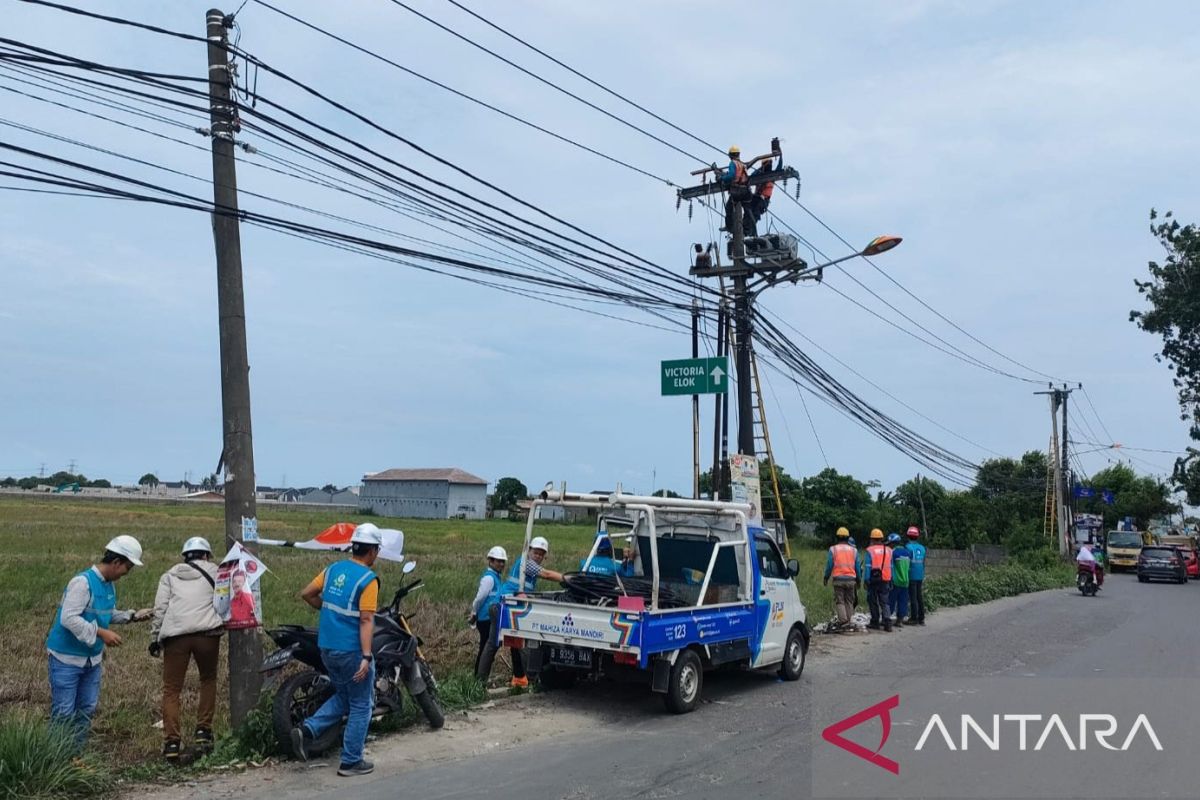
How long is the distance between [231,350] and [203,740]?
323 centimetres

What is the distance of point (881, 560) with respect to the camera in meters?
17.0

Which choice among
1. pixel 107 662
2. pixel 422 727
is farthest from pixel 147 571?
pixel 422 727

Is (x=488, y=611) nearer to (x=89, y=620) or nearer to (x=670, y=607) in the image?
(x=670, y=607)

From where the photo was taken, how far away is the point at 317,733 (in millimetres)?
7445

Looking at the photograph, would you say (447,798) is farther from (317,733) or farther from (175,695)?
(175,695)

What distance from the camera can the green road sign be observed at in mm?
15289

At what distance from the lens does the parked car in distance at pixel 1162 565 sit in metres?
38.2

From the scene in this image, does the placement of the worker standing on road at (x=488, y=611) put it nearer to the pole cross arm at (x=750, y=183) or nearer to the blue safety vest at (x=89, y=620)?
the blue safety vest at (x=89, y=620)

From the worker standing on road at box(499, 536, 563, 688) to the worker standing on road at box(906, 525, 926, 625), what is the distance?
9.82m

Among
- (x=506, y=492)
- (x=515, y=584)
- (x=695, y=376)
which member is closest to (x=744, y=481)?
(x=695, y=376)

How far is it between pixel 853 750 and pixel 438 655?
19.2ft

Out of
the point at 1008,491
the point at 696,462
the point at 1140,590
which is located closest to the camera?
Answer: the point at 696,462

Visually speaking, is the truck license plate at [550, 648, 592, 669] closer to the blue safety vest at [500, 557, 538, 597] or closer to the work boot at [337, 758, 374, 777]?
the blue safety vest at [500, 557, 538, 597]

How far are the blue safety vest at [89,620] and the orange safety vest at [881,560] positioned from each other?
13.1 metres
